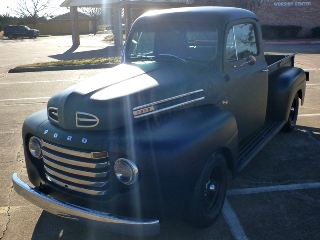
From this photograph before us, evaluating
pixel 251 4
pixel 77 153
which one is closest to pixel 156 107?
pixel 77 153

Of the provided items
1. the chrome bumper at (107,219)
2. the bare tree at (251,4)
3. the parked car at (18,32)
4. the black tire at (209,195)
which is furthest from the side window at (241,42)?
the parked car at (18,32)

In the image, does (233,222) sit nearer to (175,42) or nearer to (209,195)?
(209,195)

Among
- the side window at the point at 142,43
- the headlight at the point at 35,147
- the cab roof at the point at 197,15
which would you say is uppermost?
the cab roof at the point at 197,15

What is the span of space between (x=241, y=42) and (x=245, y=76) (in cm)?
44

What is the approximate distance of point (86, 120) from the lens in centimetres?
334

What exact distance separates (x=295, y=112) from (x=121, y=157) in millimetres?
4479

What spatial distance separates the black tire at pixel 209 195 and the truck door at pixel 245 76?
88 centimetres

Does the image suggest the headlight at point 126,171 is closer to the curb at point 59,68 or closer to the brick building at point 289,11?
the curb at point 59,68

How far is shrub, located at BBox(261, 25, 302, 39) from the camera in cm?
2917

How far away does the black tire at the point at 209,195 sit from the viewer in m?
3.38

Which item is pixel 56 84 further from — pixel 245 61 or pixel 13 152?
pixel 245 61

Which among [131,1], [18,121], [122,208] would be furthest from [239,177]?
[131,1]

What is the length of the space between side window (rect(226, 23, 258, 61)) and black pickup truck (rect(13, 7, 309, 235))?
0.08 feet

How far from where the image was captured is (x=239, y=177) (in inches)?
196
